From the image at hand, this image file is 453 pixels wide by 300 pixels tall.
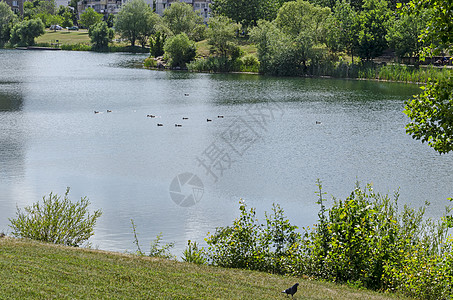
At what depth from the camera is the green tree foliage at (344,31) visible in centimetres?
8219

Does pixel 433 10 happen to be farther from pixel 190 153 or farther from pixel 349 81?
pixel 349 81

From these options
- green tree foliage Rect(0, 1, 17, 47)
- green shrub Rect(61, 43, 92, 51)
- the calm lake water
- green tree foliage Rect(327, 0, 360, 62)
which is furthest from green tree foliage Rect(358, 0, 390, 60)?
green tree foliage Rect(0, 1, 17, 47)

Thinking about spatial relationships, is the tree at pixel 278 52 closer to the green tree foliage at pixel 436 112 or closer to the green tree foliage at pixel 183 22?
the green tree foliage at pixel 183 22

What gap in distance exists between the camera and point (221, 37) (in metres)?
90.1

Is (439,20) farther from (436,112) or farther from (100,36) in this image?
(100,36)

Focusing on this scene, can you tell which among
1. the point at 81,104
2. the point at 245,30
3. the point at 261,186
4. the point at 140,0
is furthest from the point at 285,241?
the point at 140,0

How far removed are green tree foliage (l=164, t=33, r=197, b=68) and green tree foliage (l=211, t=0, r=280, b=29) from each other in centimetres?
2313

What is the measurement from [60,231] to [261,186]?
12.4 m

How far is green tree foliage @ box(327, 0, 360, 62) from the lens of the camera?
270 ft

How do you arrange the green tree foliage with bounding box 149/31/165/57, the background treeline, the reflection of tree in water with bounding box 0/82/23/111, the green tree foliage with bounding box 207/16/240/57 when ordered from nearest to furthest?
the reflection of tree in water with bounding box 0/82/23/111
the background treeline
the green tree foliage with bounding box 207/16/240/57
the green tree foliage with bounding box 149/31/165/57

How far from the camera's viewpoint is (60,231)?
17.8 m

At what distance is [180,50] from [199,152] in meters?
57.3

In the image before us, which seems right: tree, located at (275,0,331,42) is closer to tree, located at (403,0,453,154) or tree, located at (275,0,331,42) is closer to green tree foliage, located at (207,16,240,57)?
green tree foliage, located at (207,16,240,57)

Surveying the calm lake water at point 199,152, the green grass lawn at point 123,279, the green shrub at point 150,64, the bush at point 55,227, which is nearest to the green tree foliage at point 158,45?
the green shrub at point 150,64
